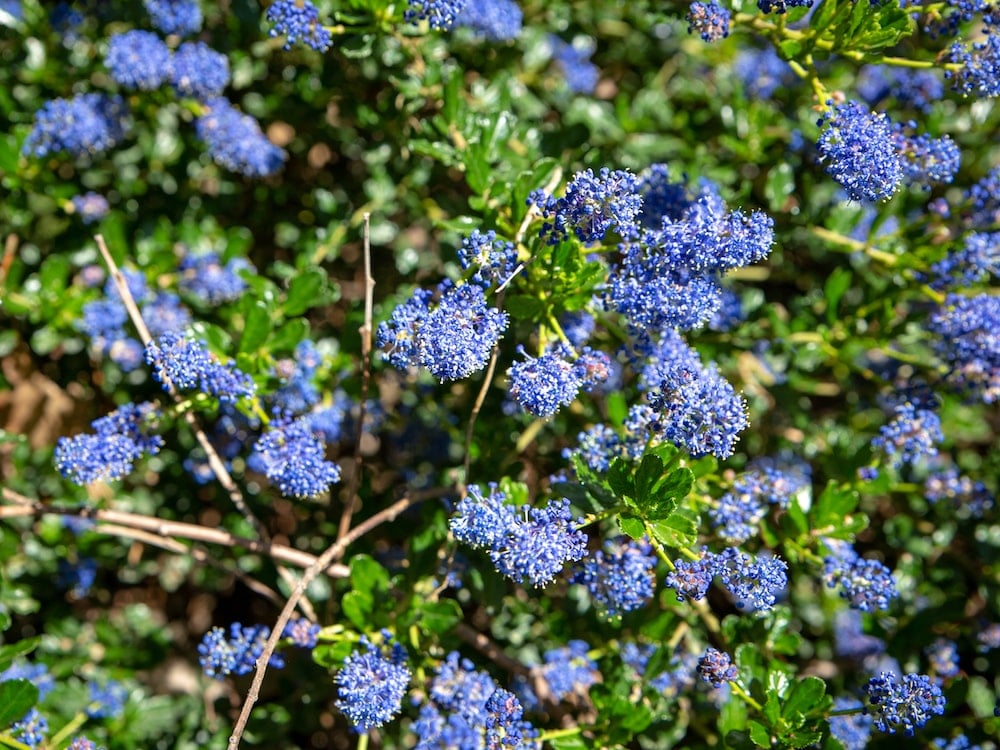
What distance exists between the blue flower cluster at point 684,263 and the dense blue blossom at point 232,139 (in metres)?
1.70

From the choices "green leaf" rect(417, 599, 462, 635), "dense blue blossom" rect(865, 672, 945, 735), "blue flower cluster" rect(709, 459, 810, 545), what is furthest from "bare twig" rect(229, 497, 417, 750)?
"dense blue blossom" rect(865, 672, 945, 735)

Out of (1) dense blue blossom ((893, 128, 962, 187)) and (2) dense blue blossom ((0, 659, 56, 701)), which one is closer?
(1) dense blue blossom ((893, 128, 962, 187))

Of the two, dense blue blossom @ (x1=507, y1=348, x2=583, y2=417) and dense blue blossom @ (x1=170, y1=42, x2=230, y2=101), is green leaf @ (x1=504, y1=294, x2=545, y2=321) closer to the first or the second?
dense blue blossom @ (x1=507, y1=348, x2=583, y2=417)

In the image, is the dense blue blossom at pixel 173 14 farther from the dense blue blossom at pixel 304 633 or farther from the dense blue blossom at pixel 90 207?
the dense blue blossom at pixel 304 633

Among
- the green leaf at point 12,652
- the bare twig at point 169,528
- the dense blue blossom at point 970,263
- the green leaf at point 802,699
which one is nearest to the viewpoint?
the green leaf at point 802,699

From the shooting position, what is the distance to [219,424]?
11.8 ft

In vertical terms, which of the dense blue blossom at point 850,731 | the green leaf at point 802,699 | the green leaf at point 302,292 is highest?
the green leaf at point 302,292

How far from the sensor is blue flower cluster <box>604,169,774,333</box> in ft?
8.19

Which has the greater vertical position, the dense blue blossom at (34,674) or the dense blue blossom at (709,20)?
the dense blue blossom at (709,20)

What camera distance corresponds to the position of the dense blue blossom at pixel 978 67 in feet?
8.96

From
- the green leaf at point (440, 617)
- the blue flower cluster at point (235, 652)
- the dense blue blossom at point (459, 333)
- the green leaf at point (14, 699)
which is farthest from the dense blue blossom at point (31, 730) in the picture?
the dense blue blossom at point (459, 333)

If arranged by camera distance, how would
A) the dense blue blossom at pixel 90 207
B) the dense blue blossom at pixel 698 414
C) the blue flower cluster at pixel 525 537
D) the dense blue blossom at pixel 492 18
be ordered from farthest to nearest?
the dense blue blossom at pixel 90 207, the dense blue blossom at pixel 492 18, the dense blue blossom at pixel 698 414, the blue flower cluster at pixel 525 537

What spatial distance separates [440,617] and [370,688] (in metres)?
0.44

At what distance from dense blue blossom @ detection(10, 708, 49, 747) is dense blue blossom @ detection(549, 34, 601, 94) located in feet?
10.7
